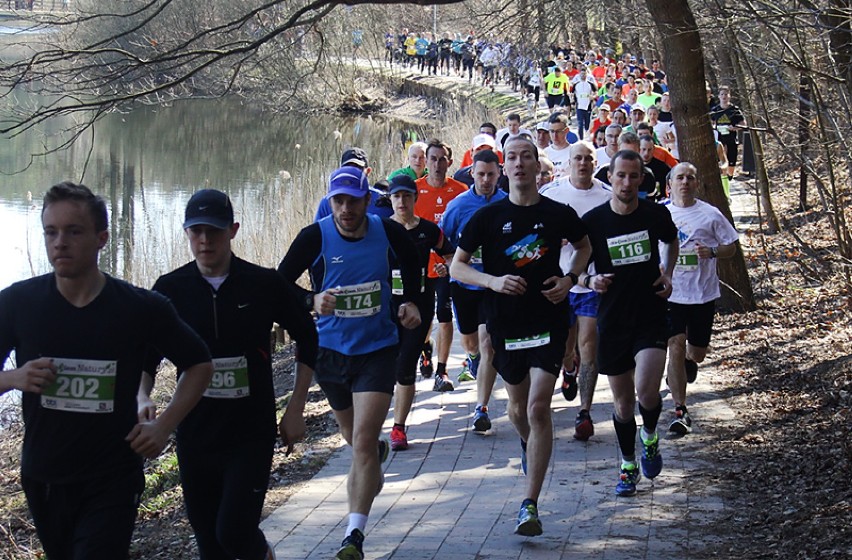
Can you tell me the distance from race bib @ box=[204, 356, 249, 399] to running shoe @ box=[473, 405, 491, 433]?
458 centimetres

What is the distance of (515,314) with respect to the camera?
6.78 metres

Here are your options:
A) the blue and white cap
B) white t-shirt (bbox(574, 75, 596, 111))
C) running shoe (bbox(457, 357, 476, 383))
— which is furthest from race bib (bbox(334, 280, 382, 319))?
white t-shirt (bbox(574, 75, 596, 111))

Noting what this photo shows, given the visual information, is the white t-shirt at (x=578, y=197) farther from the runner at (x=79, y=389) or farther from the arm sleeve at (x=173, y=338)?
the runner at (x=79, y=389)

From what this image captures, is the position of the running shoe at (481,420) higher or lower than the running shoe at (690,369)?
lower

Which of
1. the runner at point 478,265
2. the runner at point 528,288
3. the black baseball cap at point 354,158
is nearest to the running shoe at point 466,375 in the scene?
the runner at point 478,265

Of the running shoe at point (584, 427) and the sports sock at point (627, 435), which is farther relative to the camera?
the running shoe at point (584, 427)

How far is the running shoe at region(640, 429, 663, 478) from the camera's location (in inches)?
301

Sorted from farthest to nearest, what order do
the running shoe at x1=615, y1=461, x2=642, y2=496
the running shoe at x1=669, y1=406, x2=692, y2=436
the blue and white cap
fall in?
the running shoe at x1=669, y1=406, x2=692, y2=436 < the running shoe at x1=615, y1=461, x2=642, y2=496 < the blue and white cap

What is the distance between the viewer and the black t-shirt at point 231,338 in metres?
4.94

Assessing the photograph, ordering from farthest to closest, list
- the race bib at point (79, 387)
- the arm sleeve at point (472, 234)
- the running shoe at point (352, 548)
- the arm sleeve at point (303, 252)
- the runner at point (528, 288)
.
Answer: the arm sleeve at point (472, 234) → the runner at point (528, 288) → the arm sleeve at point (303, 252) → the running shoe at point (352, 548) → the race bib at point (79, 387)

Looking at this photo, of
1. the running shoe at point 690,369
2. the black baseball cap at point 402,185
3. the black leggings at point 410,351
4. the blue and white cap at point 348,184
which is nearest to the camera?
the blue and white cap at point 348,184

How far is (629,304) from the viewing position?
24.5ft

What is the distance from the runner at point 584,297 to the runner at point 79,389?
17.5 ft

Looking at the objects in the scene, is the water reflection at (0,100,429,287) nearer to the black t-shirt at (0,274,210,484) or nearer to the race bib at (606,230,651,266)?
the race bib at (606,230,651,266)
